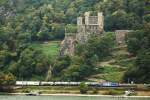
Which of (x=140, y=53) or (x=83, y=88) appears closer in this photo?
(x=83, y=88)

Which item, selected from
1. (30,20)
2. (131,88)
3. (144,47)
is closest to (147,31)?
(144,47)

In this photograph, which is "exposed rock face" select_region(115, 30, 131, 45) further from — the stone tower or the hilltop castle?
the stone tower

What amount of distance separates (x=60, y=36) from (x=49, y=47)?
25.3ft

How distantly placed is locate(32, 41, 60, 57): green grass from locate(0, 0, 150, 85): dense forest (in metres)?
2.32

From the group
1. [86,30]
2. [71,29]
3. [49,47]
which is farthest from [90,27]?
[49,47]

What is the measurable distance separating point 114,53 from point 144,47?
7.76 m

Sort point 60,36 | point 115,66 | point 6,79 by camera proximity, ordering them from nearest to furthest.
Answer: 1. point 6,79
2. point 115,66
3. point 60,36

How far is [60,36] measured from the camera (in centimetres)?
13000

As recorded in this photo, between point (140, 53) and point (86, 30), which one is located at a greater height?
point (86, 30)

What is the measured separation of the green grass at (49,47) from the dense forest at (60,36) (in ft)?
7.60

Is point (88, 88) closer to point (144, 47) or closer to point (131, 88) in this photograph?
point (131, 88)

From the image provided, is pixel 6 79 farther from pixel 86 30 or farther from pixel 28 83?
pixel 86 30

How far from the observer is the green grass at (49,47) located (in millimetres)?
117688

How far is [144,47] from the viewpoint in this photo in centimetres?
10781
